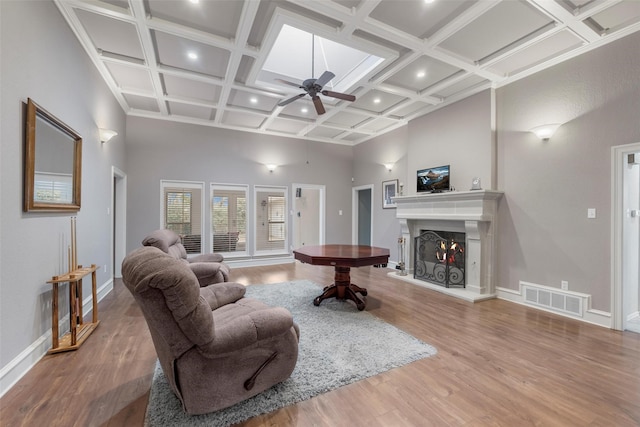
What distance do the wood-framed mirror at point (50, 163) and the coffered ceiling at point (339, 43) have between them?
3.90ft

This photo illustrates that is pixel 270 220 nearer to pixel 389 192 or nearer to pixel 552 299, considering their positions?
pixel 389 192

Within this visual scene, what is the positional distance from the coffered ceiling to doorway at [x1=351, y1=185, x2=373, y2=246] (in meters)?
3.09

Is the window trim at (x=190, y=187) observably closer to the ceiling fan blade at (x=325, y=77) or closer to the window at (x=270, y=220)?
the window at (x=270, y=220)

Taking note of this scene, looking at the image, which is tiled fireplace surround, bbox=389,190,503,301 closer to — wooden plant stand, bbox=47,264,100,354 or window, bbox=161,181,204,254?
wooden plant stand, bbox=47,264,100,354

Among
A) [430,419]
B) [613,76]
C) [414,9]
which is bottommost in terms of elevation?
[430,419]

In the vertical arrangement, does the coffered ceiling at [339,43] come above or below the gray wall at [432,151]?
above

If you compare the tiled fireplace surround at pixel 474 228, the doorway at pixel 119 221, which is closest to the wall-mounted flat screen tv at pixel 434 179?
the tiled fireplace surround at pixel 474 228

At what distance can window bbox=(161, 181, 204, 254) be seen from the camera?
577cm

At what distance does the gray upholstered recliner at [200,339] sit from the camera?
1371 mm

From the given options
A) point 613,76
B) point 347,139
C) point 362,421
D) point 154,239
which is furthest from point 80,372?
point 347,139

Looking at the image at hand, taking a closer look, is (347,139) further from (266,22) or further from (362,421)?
(362,421)

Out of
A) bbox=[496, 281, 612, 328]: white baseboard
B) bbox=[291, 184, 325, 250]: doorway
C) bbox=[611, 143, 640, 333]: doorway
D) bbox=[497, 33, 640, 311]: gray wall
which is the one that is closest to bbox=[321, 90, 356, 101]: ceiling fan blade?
bbox=[497, 33, 640, 311]: gray wall

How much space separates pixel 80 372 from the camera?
2115mm

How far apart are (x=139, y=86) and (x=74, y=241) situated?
2.78m
